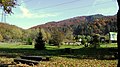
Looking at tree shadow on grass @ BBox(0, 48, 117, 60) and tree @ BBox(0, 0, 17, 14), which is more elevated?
tree @ BBox(0, 0, 17, 14)

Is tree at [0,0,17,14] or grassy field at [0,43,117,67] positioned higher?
tree at [0,0,17,14]

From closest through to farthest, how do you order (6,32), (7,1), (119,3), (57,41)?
(119,3) → (7,1) → (57,41) → (6,32)

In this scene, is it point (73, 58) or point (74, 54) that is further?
point (74, 54)

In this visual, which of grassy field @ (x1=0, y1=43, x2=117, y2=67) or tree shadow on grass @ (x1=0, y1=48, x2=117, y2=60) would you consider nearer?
grassy field @ (x1=0, y1=43, x2=117, y2=67)

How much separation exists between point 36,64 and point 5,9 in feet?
39.3

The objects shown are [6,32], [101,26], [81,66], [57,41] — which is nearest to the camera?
[81,66]

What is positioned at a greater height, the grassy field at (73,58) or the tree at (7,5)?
the tree at (7,5)

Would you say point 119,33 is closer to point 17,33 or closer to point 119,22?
point 119,22

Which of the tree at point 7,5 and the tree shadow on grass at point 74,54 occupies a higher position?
the tree at point 7,5

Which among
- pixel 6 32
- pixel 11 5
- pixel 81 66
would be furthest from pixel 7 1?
pixel 6 32

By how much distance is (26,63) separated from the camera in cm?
1864

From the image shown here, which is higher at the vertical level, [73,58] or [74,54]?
[73,58]

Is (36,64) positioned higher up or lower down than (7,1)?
lower down

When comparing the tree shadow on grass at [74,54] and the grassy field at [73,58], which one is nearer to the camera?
the grassy field at [73,58]
